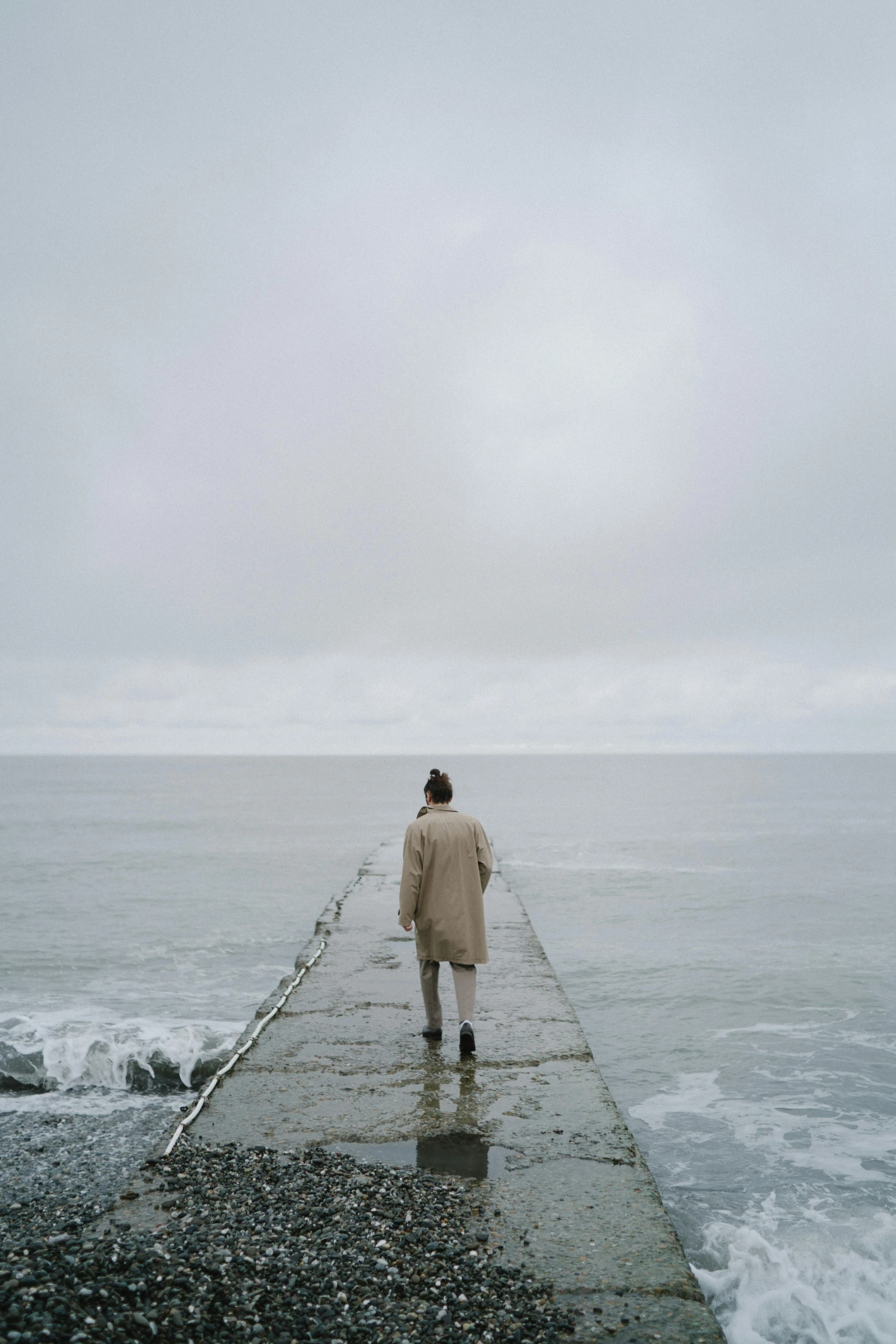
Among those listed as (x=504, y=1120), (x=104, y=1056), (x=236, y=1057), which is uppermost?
(x=504, y=1120)

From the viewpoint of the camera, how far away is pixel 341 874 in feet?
97.5

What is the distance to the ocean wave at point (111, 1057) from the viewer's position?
1005 cm

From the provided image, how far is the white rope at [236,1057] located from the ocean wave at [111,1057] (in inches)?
60.5

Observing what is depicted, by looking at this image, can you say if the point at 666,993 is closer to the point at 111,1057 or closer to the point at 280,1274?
the point at 111,1057

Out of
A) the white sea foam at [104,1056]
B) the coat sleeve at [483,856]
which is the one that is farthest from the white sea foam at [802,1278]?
the white sea foam at [104,1056]

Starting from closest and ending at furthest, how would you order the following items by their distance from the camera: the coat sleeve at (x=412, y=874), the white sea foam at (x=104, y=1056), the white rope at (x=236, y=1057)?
the white rope at (x=236, y=1057) → the coat sleeve at (x=412, y=874) → the white sea foam at (x=104, y=1056)

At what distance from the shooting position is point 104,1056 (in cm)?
1059

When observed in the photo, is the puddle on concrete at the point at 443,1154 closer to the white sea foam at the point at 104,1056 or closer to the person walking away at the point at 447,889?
the person walking away at the point at 447,889

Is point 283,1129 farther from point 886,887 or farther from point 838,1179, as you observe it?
point 886,887

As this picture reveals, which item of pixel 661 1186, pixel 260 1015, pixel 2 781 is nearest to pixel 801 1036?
pixel 661 1186

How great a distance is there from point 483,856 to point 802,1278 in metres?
3.80

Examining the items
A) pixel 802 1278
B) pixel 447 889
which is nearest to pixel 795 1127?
pixel 802 1278

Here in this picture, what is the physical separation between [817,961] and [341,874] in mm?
17001

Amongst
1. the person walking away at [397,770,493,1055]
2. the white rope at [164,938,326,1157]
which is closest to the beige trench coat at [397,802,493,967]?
the person walking away at [397,770,493,1055]
